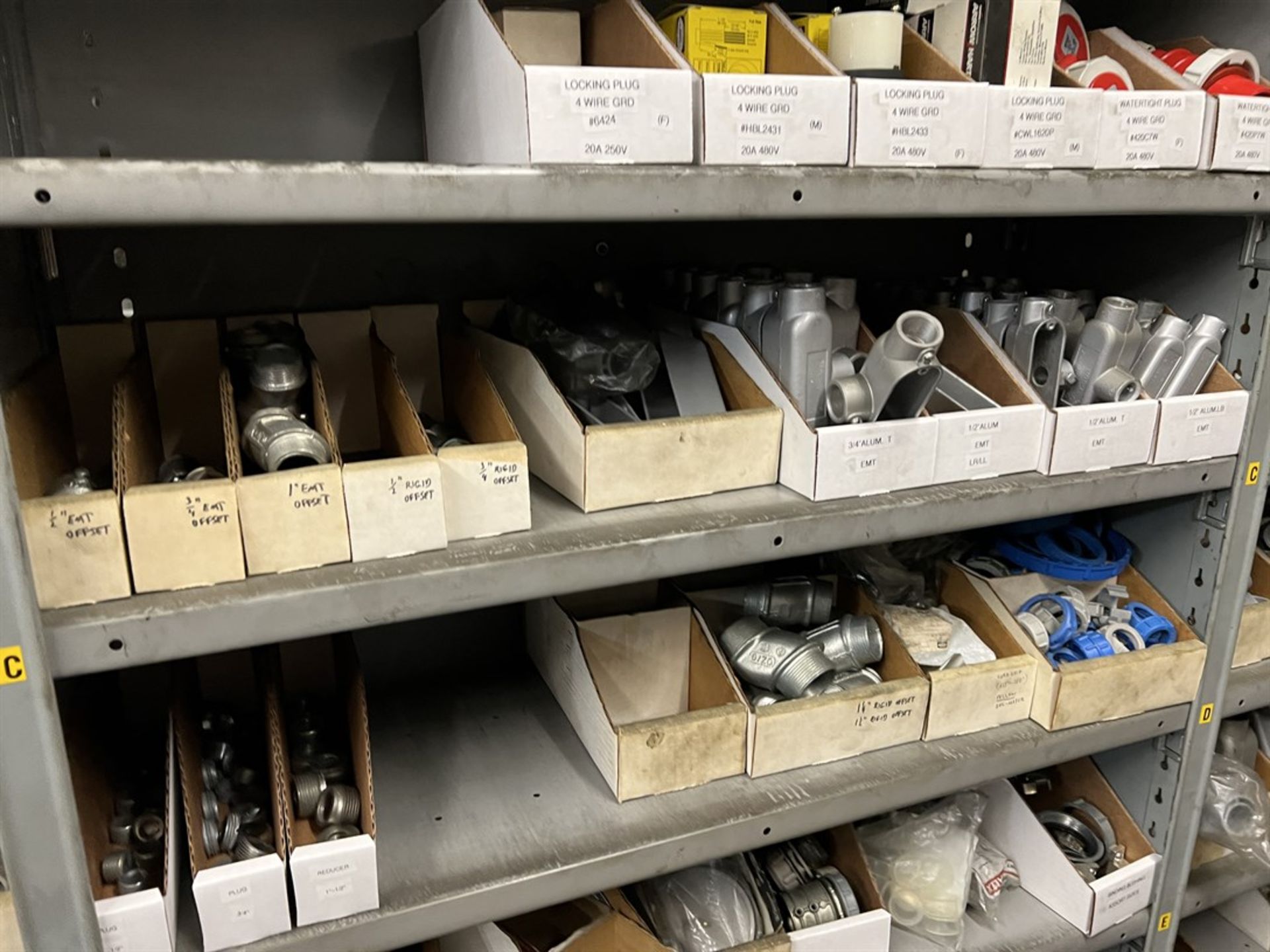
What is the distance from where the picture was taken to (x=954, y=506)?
3.40 feet

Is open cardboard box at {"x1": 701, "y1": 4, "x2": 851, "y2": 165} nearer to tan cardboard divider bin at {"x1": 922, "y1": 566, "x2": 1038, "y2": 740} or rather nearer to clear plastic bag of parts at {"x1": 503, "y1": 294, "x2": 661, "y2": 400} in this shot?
clear plastic bag of parts at {"x1": 503, "y1": 294, "x2": 661, "y2": 400}

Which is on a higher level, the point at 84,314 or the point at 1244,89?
the point at 1244,89

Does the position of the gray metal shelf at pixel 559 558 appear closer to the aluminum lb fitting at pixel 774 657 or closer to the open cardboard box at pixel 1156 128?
the aluminum lb fitting at pixel 774 657

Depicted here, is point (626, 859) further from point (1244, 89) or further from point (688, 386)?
point (1244, 89)

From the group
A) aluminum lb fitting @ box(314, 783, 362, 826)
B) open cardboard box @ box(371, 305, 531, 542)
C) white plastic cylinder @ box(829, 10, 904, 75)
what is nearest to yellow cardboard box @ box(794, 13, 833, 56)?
white plastic cylinder @ box(829, 10, 904, 75)

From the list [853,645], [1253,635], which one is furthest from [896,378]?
[1253,635]

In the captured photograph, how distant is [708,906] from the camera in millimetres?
1227

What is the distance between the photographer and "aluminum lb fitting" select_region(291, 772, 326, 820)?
970 millimetres

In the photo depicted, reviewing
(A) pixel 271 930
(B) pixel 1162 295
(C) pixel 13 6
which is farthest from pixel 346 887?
(B) pixel 1162 295

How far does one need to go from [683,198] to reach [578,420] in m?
0.25

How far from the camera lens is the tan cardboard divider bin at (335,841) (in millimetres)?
859

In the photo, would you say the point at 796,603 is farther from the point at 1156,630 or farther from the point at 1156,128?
the point at 1156,128

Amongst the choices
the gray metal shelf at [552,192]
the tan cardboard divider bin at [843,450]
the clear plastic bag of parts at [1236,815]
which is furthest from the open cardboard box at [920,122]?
the clear plastic bag of parts at [1236,815]

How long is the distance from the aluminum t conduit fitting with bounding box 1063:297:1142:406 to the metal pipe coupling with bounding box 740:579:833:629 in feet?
1.33
